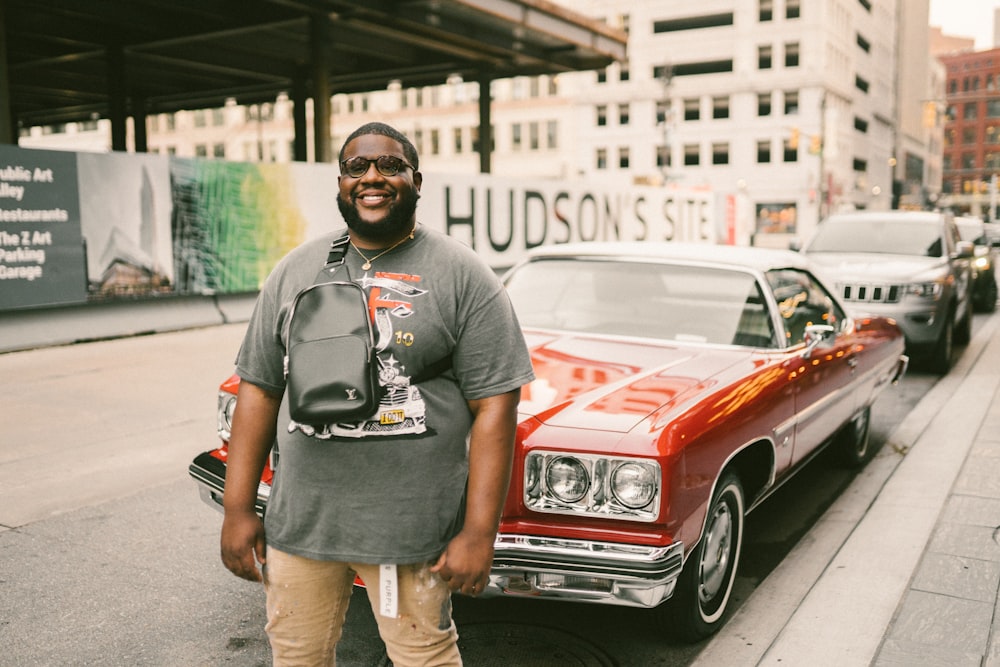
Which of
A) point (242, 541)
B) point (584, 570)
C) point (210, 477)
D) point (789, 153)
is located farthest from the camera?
point (789, 153)

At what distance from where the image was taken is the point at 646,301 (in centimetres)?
520

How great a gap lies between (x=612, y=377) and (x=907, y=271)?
7.09 meters

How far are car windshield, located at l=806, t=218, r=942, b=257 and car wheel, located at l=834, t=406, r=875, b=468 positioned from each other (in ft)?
16.7

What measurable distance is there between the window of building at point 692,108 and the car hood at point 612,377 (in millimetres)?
68890

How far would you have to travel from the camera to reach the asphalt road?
3705mm

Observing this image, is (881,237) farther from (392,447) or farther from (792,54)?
(792,54)

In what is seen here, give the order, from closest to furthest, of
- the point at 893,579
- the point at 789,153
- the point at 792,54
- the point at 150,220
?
the point at 893,579 < the point at 150,220 < the point at 789,153 < the point at 792,54

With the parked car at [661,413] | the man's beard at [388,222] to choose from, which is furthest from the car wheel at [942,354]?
the man's beard at [388,222]

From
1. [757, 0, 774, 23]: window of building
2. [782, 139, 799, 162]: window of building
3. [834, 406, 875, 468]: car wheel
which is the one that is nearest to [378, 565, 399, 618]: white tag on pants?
[834, 406, 875, 468]: car wheel

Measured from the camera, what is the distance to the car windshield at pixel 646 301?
196 inches

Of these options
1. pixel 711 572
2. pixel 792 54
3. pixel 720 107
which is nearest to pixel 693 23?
pixel 720 107

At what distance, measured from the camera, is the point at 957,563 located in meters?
4.47

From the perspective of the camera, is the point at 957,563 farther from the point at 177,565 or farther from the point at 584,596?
the point at 177,565

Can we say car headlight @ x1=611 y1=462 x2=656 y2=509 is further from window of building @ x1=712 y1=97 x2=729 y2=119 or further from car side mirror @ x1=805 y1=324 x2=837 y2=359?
window of building @ x1=712 y1=97 x2=729 y2=119
